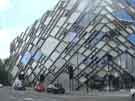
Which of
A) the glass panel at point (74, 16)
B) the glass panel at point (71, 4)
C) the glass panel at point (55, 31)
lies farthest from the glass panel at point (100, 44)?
the glass panel at point (55, 31)

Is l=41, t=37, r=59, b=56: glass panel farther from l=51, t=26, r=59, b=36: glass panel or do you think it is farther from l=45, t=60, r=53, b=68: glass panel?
l=45, t=60, r=53, b=68: glass panel

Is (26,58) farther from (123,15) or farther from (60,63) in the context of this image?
(123,15)

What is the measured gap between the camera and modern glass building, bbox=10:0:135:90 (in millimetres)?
93562

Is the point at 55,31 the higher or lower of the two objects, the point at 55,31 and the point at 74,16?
the lower

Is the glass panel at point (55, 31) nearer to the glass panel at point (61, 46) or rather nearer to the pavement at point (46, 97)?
the glass panel at point (61, 46)

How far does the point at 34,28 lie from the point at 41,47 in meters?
10.8

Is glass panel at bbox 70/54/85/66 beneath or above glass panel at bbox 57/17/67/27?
beneath

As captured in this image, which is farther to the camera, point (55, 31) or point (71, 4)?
point (55, 31)

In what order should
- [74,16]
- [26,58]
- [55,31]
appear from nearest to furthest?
1. [74,16]
2. [55,31]
3. [26,58]

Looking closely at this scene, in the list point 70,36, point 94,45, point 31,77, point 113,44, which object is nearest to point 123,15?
point 113,44

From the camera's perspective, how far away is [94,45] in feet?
308

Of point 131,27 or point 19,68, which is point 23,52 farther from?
point 131,27

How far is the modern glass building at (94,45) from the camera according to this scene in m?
93.6

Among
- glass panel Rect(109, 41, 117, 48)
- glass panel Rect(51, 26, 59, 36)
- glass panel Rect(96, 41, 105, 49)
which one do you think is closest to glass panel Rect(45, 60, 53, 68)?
glass panel Rect(51, 26, 59, 36)
